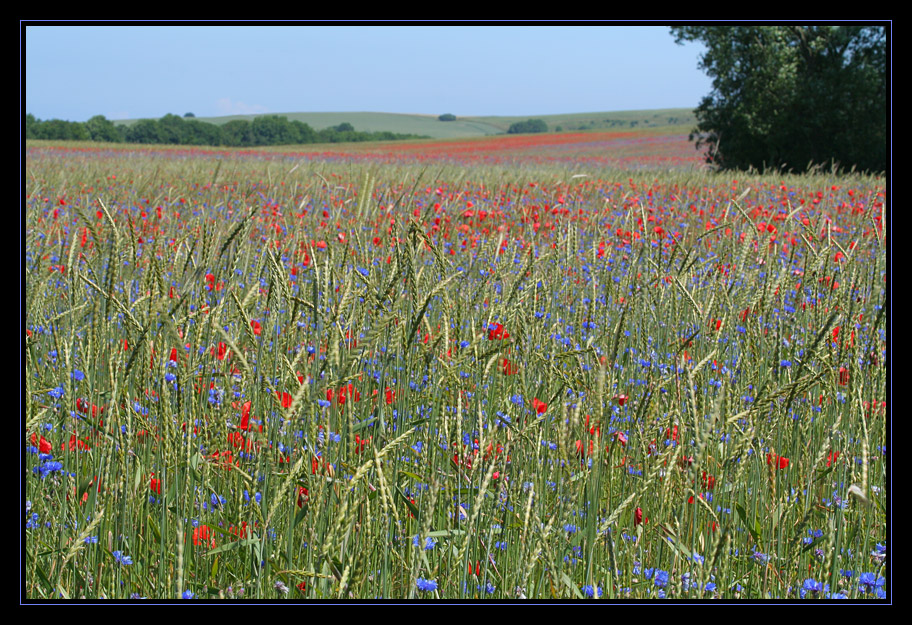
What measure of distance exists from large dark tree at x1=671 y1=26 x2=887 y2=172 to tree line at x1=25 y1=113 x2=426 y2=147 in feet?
150

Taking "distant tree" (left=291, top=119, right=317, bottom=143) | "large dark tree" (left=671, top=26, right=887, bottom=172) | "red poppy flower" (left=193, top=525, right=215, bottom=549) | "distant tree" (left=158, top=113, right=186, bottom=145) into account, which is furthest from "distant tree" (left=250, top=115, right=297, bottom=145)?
"red poppy flower" (left=193, top=525, right=215, bottom=549)

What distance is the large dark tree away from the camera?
18.2 m

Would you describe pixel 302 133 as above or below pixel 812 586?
above

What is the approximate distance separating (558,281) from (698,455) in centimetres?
239

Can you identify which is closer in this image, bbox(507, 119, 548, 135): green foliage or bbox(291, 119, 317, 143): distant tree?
bbox(291, 119, 317, 143): distant tree

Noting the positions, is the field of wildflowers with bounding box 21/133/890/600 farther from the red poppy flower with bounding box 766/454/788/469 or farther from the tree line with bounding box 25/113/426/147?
the tree line with bounding box 25/113/426/147

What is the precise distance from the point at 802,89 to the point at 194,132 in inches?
2064

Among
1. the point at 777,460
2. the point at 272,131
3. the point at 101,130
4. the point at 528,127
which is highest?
the point at 528,127

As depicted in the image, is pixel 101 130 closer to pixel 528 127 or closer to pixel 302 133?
pixel 302 133

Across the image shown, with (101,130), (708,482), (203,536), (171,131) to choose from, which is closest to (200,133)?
(171,131)

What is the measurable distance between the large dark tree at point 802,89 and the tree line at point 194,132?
45601 millimetres

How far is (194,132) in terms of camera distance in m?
58.8

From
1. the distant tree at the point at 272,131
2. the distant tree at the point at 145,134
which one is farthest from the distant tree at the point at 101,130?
the distant tree at the point at 272,131
